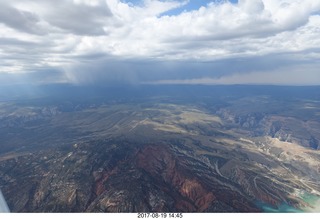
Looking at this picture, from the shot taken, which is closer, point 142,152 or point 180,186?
point 180,186

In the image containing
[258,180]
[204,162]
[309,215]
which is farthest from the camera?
[204,162]

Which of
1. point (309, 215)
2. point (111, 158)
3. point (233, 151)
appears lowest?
point (233, 151)

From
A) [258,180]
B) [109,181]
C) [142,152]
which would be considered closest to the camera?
[109,181]

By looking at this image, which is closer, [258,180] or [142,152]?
[258,180]

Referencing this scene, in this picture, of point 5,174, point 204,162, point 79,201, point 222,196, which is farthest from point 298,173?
point 5,174

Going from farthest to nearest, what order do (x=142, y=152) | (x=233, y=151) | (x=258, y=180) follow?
(x=233, y=151) → (x=142, y=152) → (x=258, y=180)

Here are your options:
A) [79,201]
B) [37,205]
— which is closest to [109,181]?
[79,201]

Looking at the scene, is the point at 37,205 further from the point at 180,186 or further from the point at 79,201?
the point at 180,186

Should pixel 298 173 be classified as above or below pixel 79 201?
below

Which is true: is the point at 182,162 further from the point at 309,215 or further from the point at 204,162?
the point at 309,215
